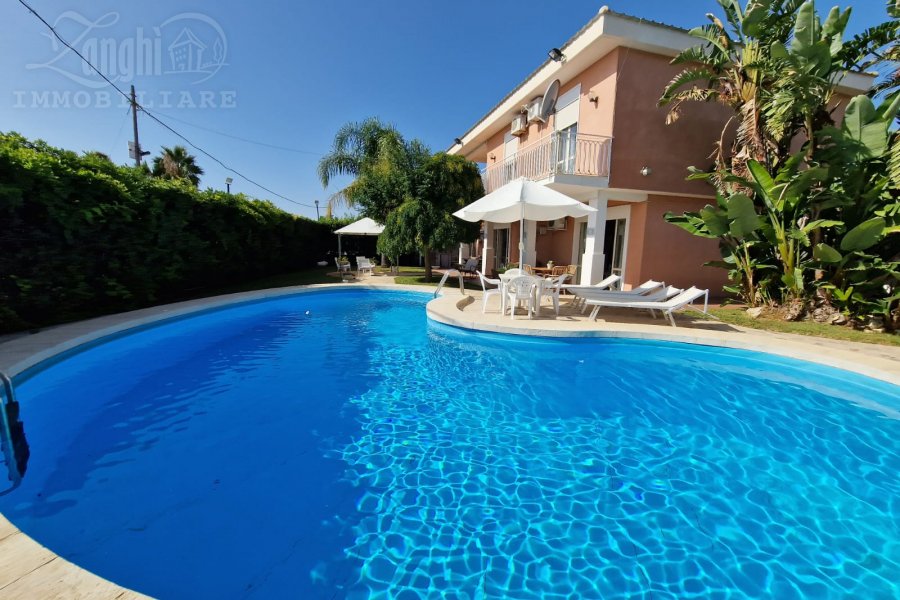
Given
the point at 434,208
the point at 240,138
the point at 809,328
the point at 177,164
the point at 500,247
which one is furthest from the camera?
the point at 240,138

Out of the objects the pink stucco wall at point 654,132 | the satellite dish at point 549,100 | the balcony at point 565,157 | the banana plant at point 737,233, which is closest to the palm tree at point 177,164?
the balcony at point 565,157

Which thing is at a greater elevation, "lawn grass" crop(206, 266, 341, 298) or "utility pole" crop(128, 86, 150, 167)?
"utility pole" crop(128, 86, 150, 167)

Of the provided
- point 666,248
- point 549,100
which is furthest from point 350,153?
point 666,248

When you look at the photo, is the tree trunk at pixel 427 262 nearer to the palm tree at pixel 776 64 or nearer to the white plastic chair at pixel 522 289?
the white plastic chair at pixel 522 289

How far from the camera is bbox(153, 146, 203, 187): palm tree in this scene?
1006 inches

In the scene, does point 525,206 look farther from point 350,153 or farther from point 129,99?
point 129,99

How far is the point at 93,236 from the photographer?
28.1 feet

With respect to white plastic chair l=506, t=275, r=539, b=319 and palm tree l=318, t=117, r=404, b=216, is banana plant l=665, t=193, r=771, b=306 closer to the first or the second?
white plastic chair l=506, t=275, r=539, b=319

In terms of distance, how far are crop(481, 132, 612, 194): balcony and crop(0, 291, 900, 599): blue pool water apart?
7.40 m

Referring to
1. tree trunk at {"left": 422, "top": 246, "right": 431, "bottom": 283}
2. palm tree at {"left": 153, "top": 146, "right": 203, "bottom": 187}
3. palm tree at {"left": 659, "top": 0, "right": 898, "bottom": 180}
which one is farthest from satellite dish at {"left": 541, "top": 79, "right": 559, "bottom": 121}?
palm tree at {"left": 153, "top": 146, "right": 203, "bottom": 187}

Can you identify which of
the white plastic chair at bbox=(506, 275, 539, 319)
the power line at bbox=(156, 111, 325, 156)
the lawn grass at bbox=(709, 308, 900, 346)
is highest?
the power line at bbox=(156, 111, 325, 156)

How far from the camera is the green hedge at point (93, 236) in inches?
279

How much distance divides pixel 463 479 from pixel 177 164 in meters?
32.3

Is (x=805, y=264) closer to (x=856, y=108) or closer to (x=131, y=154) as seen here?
(x=856, y=108)
